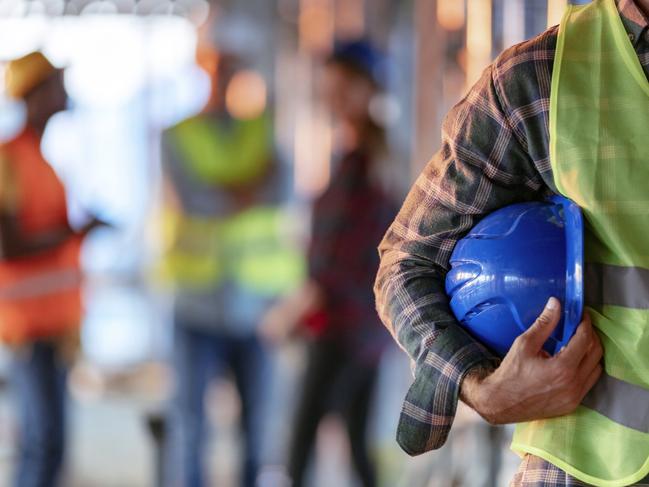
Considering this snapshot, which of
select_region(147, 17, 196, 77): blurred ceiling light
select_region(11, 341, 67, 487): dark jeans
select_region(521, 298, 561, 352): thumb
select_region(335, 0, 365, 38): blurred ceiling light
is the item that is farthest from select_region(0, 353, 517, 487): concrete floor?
select_region(147, 17, 196, 77): blurred ceiling light

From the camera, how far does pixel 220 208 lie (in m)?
5.48

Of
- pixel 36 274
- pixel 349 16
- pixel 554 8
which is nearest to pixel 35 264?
pixel 36 274

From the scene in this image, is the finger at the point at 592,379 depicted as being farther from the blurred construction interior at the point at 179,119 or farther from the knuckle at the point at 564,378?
the blurred construction interior at the point at 179,119

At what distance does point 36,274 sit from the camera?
5105 millimetres

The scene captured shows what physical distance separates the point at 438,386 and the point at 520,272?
0.18 meters

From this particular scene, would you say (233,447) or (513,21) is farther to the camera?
(233,447)

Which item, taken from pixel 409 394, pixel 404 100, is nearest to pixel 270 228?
pixel 404 100

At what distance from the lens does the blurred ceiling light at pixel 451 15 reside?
4.78 metres

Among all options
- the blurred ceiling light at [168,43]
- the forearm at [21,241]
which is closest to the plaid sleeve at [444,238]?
the forearm at [21,241]

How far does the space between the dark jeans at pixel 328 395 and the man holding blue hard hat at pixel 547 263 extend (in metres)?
3.20

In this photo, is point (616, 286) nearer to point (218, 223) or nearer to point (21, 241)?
point (21, 241)

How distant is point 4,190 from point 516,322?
369 cm

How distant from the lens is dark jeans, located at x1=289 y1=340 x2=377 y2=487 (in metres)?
4.93

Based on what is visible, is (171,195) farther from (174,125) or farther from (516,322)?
(516,322)
